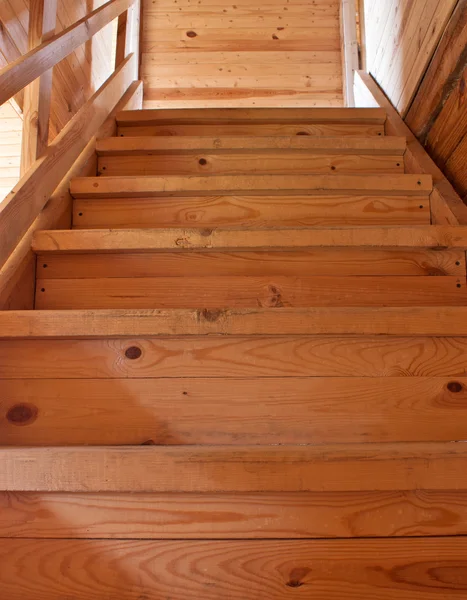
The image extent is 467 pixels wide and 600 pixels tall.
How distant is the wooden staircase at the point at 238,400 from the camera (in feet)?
2.52

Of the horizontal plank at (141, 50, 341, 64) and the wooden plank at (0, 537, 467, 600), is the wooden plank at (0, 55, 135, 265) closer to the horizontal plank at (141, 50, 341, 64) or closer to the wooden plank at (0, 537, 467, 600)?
the wooden plank at (0, 537, 467, 600)

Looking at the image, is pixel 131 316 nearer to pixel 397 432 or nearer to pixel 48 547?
pixel 48 547

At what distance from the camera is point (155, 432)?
0.95 m

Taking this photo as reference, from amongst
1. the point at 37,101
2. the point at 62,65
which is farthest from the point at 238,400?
the point at 62,65

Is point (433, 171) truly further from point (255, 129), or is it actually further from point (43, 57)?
point (43, 57)

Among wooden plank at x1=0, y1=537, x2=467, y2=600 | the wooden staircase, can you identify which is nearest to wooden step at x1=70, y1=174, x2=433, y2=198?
the wooden staircase

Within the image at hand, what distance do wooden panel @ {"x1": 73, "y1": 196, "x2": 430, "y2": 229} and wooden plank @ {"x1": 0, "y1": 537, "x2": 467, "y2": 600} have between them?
913 mm

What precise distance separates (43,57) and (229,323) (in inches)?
32.4

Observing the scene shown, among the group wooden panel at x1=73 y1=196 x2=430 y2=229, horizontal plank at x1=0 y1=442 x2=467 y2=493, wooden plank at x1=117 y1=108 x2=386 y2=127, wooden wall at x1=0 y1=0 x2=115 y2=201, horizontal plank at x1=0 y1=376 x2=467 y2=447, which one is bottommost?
horizontal plank at x1=0 y1=442 x2=467 y2=493

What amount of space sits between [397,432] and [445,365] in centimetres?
17

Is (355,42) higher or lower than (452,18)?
higher

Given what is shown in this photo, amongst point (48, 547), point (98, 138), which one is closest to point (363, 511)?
point (48, 547)

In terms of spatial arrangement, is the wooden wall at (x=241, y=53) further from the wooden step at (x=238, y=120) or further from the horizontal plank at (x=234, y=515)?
the horizontal plank at (x=234, y=515)

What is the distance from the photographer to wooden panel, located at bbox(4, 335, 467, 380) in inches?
39.1
